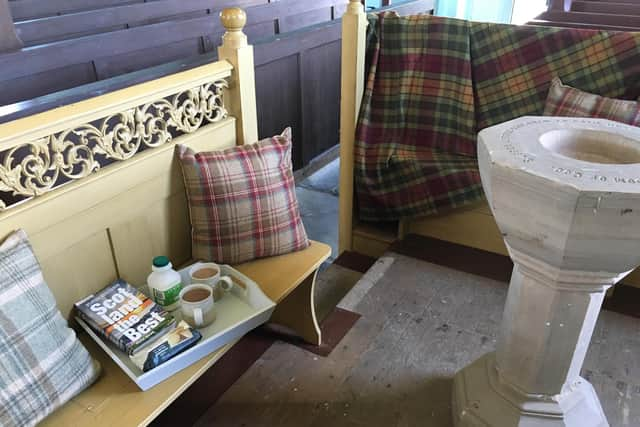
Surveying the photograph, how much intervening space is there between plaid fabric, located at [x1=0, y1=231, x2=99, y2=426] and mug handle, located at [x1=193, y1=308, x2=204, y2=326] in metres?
0.26

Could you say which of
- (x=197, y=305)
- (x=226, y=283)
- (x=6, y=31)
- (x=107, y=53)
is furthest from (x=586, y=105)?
(x=6, y=31)

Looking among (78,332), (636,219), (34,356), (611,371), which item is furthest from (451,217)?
(34,356)

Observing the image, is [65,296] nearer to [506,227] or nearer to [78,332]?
[78,332]

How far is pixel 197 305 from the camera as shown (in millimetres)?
1297

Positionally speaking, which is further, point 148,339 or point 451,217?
point 451,217

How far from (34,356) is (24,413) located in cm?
11

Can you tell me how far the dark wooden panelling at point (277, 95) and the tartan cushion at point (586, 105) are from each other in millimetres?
1547

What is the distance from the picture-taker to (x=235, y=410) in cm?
155


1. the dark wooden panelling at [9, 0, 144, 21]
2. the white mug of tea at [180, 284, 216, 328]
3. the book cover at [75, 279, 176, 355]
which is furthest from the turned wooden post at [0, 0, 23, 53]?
the white mug of tea at [180, 284, 216, 328]

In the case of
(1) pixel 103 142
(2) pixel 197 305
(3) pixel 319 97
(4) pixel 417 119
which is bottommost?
(3) pixel 319 97

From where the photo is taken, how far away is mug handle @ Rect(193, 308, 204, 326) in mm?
1289

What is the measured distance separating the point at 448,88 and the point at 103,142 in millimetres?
1417

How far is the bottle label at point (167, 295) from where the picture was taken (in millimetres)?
1351

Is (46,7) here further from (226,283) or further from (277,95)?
(226,283)
